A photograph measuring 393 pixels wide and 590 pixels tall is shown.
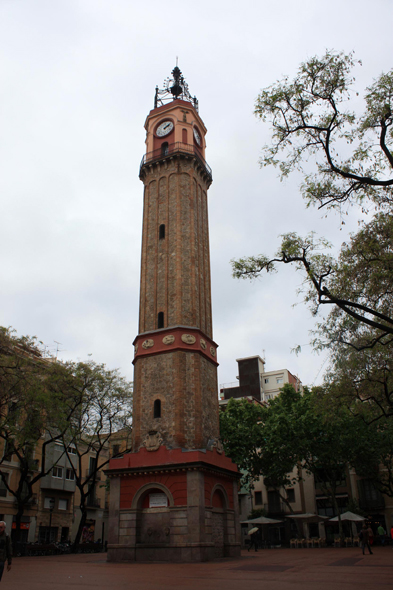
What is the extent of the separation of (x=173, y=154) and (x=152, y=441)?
20.2 metres

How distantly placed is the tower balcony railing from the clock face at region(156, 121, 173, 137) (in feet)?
4.78

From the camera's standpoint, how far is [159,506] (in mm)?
23531

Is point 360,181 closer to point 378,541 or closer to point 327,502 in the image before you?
point 378,541

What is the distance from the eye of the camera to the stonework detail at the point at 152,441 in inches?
961

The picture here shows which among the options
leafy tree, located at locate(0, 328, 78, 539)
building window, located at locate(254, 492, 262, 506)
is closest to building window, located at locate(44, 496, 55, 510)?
leafy tree, located at locate(0, 328, 78, 539)

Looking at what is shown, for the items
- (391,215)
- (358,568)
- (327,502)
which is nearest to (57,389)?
(358,568)

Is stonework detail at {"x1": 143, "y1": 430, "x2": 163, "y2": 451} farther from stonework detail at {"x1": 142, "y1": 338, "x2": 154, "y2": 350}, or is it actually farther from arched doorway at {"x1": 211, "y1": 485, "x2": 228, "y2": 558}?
stonework detail at {"x1": 142, "y1": 338, "x2": 154, "y2": 350}

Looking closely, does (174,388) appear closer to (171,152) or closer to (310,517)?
(171,152)

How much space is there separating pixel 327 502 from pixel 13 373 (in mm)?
35876

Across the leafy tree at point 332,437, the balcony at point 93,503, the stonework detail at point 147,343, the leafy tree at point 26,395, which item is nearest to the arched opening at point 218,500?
the stonework detail at point 147,343

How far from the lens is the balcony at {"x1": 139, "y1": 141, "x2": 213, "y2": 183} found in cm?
3433

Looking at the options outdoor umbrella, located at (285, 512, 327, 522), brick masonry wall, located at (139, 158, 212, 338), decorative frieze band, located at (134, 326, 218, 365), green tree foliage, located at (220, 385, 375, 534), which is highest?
brick masonry wall, located at (139, 158, 212, 338)

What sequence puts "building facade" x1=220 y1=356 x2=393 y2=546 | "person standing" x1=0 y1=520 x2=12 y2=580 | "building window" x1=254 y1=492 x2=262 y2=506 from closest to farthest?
"person standing" x1=0 y1=520 x2=12 y2=580, "building facade" x1=220 y1=356 x2=393 y2=546, "building window" x1=254 y1=492 x2=262 y2=506

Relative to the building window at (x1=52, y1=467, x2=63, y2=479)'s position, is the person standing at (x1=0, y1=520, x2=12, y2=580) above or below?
below
